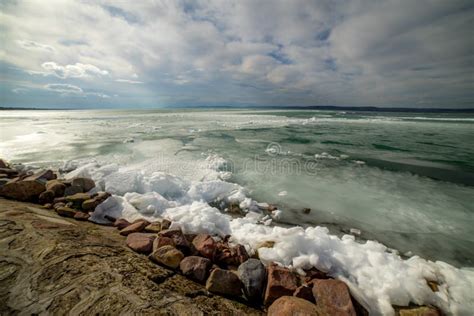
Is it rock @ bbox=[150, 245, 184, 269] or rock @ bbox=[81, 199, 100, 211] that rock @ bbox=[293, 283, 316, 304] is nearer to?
rock @ bbox=[150, 245, 184, 269]

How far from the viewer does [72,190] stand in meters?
4.46

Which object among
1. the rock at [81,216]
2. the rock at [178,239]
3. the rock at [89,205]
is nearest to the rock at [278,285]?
the rock at [178,239]

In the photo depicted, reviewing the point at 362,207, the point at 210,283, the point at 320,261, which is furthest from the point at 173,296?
the point at 362,207

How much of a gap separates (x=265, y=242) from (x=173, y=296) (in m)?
1.55

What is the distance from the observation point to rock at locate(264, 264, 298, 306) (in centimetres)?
228

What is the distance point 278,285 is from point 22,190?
5103 mm

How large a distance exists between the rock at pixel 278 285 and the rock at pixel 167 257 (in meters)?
1.10

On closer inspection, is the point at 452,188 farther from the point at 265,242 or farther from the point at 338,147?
the point at 265,242

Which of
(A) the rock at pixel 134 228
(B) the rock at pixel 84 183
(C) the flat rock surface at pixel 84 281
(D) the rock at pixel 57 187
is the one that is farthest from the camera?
(B) the rock at pixel 84 183

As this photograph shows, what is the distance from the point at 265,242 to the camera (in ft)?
10.4

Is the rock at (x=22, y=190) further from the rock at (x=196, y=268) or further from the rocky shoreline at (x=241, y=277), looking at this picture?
the rock at (x=196, y=268)

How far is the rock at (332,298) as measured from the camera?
6.93 ft

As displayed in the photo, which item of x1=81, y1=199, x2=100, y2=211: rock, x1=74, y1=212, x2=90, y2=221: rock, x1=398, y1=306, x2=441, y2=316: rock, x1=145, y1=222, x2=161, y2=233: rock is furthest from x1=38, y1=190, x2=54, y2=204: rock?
x1=398, y1=306, x2=441, y2=316: rock

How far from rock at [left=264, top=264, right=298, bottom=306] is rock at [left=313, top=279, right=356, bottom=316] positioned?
0.84 feet
